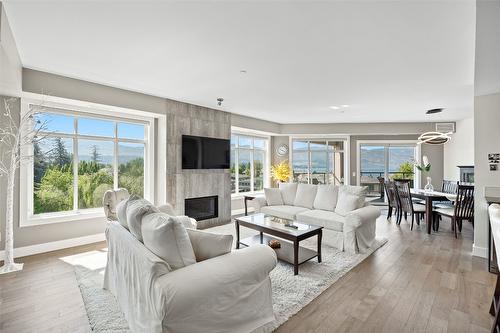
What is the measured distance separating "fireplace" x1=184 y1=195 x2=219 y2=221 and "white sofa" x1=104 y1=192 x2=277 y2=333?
10.7ft

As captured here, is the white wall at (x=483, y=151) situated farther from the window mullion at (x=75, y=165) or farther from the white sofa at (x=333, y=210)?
the window mullion at (x=75, y=165)

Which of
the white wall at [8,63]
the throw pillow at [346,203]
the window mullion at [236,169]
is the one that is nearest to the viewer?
the white wall at [8,63]

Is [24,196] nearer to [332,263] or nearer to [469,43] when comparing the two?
[332,263]

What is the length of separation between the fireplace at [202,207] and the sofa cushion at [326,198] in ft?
7.84

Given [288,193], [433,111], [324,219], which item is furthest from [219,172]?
[433,111]

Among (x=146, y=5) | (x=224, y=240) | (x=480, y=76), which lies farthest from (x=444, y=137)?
(x=146, y=5)

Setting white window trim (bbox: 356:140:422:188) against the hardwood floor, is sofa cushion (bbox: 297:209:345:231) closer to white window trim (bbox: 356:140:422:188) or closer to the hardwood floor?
the hardwood floor

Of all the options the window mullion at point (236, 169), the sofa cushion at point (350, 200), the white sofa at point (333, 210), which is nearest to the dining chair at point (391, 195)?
the white sofa at point (333, 210)

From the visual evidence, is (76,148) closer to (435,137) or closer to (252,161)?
(252,161)

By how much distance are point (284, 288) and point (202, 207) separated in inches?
137

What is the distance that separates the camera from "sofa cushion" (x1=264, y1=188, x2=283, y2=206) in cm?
546

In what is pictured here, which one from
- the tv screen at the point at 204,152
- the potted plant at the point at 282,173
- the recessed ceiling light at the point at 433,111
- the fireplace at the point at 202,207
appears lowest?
the fireplace at the point at 202,207

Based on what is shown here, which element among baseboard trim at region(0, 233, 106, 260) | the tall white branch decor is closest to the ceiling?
the tall white branch decor

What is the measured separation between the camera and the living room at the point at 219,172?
2.08 meters
